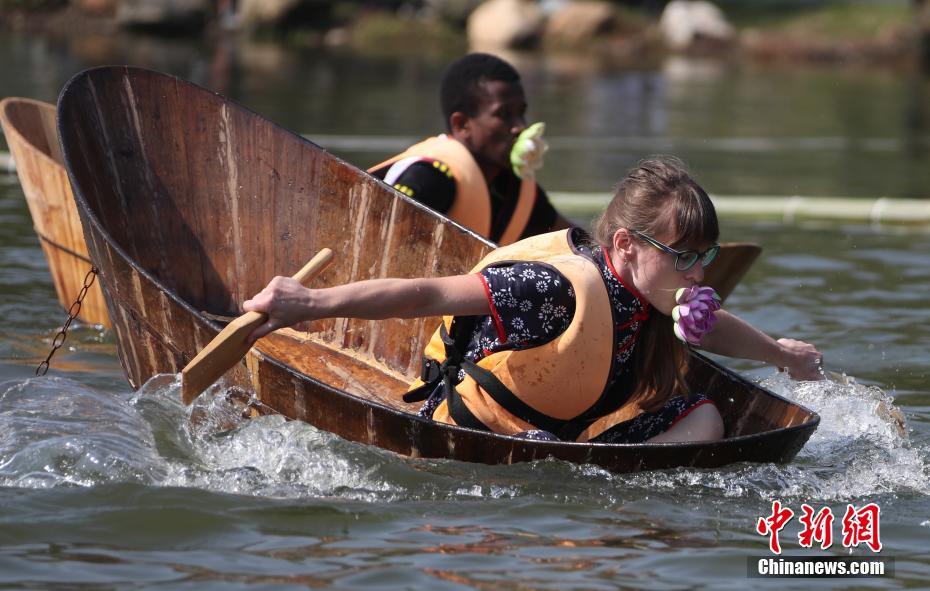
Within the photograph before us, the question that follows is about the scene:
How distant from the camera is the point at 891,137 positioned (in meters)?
15.8

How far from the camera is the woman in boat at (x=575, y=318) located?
4.24 meters

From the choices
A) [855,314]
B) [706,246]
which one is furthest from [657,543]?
[855,314]

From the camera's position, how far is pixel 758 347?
4.82 metres

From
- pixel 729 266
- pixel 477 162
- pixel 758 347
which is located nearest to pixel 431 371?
pixel 758 347

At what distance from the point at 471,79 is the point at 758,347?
7.38ft

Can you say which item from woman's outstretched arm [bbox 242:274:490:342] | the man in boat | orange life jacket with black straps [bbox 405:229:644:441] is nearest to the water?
orange life jacket with black straps [bbox 405:229:644:441]

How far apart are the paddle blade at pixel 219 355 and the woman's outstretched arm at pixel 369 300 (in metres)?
0.03

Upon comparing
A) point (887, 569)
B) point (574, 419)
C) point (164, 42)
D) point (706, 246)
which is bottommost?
point (887, 569)

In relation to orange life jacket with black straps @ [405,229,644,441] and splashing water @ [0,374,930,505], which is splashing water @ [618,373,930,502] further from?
orange life jacket with black straps @ [405,229,644,441]

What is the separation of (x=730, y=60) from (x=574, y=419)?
2382 centimetres

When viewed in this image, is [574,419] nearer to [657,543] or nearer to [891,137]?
[657,543]

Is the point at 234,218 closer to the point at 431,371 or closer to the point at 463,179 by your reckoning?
the point at 463,179

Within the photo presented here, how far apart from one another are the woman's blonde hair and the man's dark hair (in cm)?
213

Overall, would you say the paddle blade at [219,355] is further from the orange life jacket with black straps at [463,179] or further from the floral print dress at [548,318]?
the orange life jacket with black straps at [463,179]
